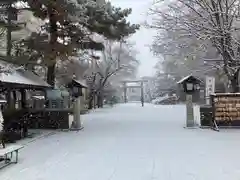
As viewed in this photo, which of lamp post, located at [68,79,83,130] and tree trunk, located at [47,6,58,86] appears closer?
lamp post, located at [68,79,83,130]

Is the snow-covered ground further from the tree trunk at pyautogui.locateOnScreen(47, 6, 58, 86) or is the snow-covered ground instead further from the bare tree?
the bare tree

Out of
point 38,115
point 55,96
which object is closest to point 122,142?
point 38,115

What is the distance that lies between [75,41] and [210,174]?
12.6 m

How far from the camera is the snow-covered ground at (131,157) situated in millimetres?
7449

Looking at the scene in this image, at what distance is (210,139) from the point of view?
12.6m

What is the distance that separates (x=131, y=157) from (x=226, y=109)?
816cm

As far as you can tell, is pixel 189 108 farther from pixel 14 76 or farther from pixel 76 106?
pixel 14 76

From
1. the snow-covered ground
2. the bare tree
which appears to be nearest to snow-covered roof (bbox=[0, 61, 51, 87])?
the snow-covered ground

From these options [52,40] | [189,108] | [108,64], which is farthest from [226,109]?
[108,64]

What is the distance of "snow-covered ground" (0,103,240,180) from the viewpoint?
293 inches

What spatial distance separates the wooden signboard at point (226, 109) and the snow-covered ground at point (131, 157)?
2.00 m

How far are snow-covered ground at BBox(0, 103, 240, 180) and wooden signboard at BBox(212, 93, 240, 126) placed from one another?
2.00 meters

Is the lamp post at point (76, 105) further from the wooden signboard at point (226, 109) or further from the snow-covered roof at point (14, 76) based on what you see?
the wooden signboard at point (226, 109)

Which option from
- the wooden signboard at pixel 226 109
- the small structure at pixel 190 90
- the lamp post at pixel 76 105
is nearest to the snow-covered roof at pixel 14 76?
the lamp post at pixel 76 105
